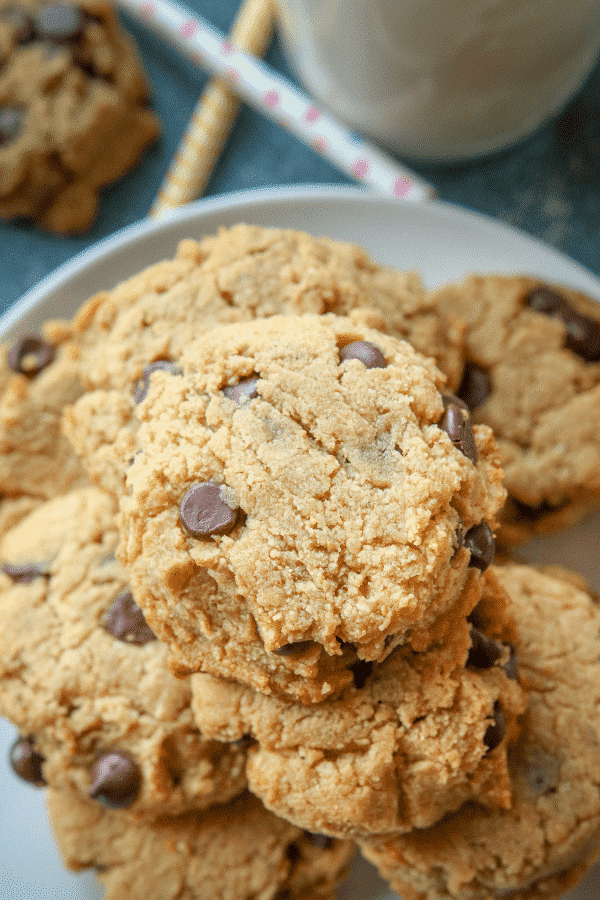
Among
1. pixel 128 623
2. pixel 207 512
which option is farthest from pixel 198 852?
pixel 207 512

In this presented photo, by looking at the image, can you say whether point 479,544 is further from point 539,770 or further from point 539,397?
point 539,397

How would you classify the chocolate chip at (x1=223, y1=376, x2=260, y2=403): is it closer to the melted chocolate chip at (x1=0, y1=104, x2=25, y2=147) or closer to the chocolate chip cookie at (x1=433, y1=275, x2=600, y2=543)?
the chocolate chip cookie at (x1=433, y1=275, x2=600, y2=543)

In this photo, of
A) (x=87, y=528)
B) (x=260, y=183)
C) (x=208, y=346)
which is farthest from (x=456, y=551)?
(x=260, y=183)

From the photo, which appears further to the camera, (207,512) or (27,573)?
(27,573)

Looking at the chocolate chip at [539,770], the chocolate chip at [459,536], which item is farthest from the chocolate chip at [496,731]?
the chocolate chip at [459,536]

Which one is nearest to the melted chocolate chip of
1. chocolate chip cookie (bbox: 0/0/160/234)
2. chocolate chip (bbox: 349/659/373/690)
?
chocolate chip cookie (bbox: 0/0/160/234)

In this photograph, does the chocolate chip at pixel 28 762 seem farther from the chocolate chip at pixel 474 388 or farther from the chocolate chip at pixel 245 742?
the chocolate chip at pixel 474 388

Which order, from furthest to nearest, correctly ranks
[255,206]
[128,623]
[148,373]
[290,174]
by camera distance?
[290,174], [255,206], [128,623], [148,373]
